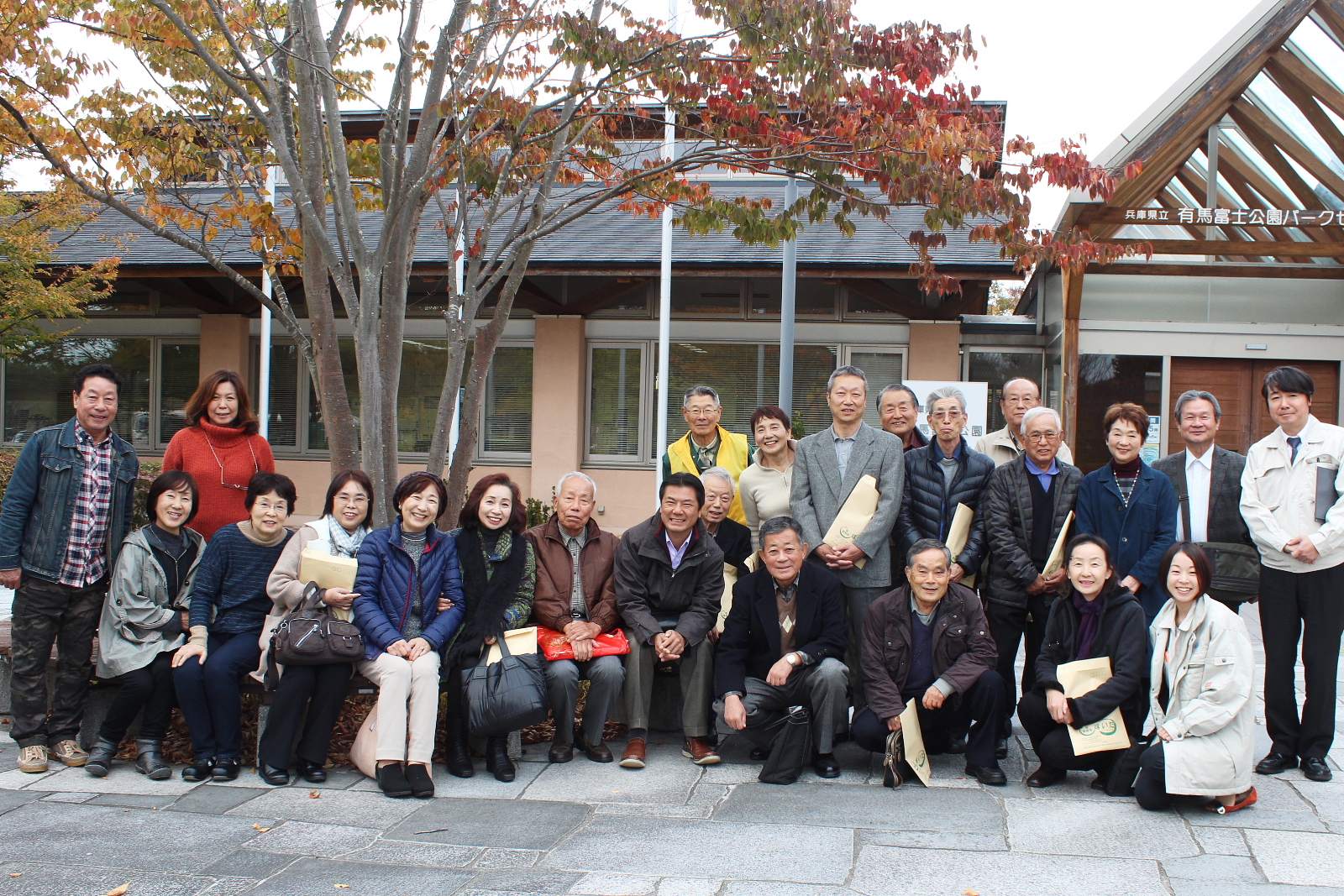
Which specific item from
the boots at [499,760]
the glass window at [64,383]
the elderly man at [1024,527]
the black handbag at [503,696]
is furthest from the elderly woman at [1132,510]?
the glass window at [64,383]

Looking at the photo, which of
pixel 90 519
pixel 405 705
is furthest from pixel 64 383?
pixel 405 705

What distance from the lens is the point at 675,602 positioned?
16.6ft

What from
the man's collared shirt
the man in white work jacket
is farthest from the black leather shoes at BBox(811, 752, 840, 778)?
the man's collared shirt

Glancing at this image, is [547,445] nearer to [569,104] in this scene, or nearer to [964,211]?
[569,104]

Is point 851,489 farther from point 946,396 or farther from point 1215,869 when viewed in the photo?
point 1215,869

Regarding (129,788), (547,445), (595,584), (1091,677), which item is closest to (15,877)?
(129,788)

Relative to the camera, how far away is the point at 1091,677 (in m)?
4.46

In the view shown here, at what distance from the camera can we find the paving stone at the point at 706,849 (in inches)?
139

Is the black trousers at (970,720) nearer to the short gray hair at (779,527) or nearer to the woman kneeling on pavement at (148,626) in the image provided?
the short gray hair at (779,527)

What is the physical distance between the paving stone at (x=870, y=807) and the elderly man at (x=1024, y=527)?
2.42 feet

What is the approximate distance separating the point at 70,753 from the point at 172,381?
10334 mm

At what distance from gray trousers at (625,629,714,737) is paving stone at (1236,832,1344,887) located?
7.69 feet

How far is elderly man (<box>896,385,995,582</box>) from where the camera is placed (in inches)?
204

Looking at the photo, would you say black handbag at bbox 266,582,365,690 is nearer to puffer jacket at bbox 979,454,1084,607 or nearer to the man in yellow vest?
the man in yellow vest
